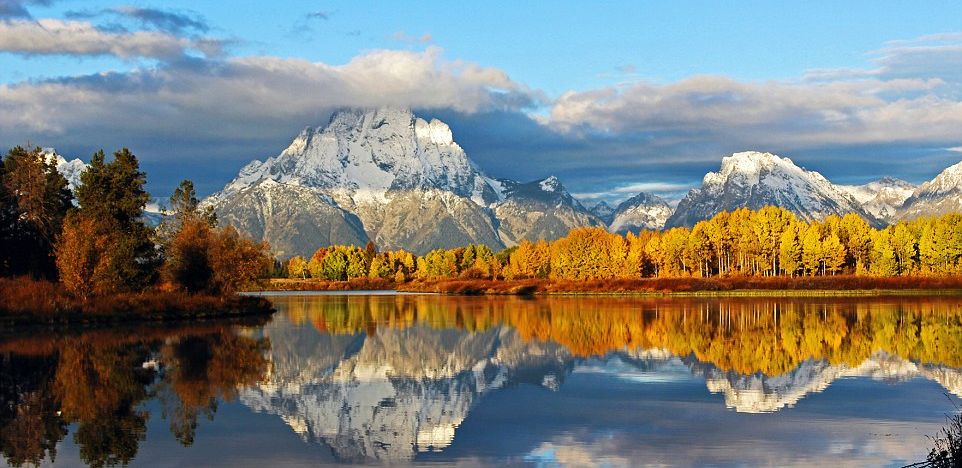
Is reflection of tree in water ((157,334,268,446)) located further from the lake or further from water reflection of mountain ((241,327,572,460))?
water reflection of mountain ((241,327,572,460))

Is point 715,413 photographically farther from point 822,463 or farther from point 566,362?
point 566,362

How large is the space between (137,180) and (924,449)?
83608 mm

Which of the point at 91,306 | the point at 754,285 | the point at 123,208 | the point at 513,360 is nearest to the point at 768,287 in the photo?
the point at 754,285

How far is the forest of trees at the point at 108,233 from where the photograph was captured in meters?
83.4

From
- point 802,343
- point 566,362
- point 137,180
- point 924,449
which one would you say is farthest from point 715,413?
point 137,180

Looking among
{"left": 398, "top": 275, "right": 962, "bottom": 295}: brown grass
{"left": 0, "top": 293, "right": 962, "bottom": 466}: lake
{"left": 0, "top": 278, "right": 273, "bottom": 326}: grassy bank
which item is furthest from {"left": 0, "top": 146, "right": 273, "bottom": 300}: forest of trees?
{"left": 398, "top": 275, "right": 962, "bottom": 295}: brown grass

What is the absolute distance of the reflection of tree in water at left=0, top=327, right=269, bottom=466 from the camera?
24.6m

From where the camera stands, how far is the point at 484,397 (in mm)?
33938

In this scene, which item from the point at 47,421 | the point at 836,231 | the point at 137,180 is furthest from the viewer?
the point at 836,231

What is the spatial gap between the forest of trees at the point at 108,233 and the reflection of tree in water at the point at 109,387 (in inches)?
1057

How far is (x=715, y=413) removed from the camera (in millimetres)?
29000

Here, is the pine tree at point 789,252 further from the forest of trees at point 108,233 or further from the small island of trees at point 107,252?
the forest of trees at point 108,233

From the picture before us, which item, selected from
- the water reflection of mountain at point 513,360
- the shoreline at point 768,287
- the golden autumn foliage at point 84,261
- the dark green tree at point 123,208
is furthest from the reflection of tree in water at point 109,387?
the shoreline at point 768,287

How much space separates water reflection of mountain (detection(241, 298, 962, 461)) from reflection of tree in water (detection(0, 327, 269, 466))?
7.51ft
